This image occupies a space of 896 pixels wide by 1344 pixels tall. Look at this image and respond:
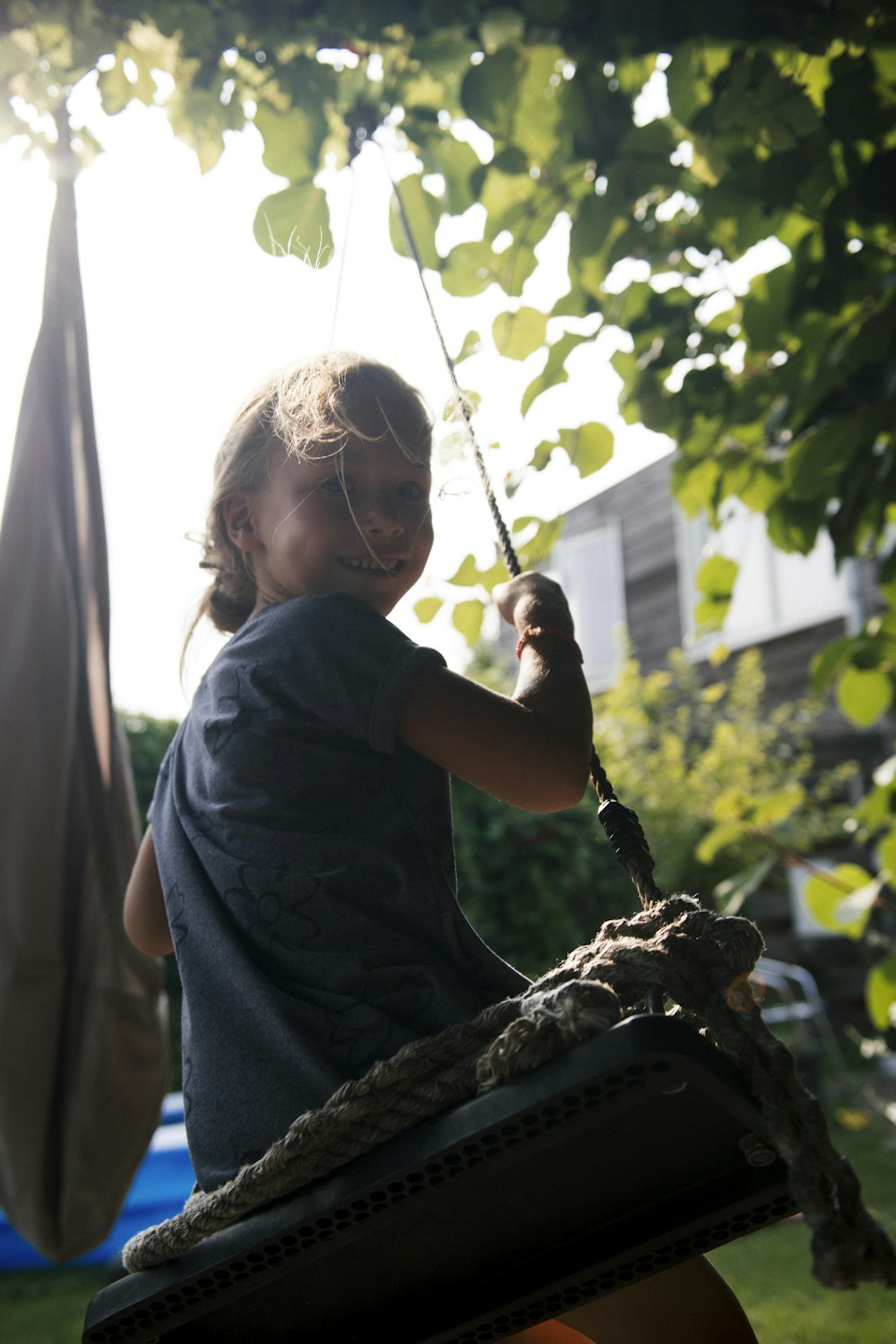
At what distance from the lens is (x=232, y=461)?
139cm

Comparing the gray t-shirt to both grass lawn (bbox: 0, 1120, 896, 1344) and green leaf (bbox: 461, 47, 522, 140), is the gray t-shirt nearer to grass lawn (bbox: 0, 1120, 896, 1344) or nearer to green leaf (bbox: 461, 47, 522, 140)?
green leaf (bbox: 461, 47, 522, 140)

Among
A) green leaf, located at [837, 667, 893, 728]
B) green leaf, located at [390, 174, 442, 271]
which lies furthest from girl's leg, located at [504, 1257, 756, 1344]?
green leaf, located at [390, 174, 442, 271]

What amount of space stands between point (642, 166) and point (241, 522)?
108cm

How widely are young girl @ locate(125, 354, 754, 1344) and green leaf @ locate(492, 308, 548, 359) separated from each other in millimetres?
899

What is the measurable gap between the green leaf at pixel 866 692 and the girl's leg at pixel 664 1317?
54.5 inches

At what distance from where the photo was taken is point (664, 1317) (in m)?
1.17

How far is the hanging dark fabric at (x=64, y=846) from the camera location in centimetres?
187

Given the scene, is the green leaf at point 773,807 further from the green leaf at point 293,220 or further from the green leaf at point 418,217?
the green leaf at point 293,220

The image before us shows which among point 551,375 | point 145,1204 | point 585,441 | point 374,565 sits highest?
point 551,375

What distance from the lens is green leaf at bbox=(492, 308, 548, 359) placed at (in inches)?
83.3

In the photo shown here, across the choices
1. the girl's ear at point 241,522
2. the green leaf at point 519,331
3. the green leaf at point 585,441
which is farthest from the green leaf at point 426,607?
the girl's ear at point 241,522

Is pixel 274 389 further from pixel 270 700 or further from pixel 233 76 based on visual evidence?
pixel 233 76

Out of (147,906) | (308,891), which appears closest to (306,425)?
(308,891)

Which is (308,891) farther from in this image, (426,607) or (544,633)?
(426,607)
